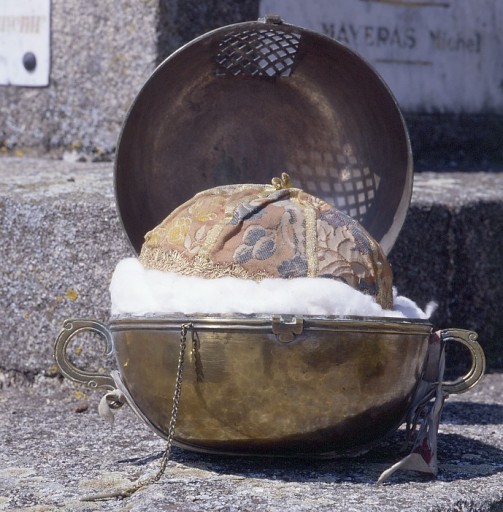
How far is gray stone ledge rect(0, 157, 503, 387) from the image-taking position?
304cm

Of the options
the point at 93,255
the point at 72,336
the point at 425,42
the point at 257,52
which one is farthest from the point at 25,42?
the point at 72,336

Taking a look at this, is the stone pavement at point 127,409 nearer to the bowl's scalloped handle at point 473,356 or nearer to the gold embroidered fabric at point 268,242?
the bowl's scalloped handle at point 473,356

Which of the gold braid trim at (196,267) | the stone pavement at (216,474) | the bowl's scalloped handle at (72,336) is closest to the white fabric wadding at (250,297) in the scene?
the gold braid trim at (196,267)

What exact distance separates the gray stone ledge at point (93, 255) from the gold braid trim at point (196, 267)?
0.72 metres

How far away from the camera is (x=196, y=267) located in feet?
7.20

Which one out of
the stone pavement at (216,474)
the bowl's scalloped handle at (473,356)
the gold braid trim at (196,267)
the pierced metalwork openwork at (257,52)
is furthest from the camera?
the pierced metalwork openwork at (257,52)

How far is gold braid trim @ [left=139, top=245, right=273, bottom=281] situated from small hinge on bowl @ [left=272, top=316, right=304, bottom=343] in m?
0.12

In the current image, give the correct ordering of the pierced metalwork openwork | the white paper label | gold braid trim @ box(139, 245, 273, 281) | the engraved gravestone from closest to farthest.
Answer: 1. gold braid trim @ box(139, 245, 273, 281)
2. the pierced metalwork openwork
3. the white paper label
4. the engraved gravestone

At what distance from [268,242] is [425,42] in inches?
91.2

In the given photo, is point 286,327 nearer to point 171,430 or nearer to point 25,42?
point 171,430

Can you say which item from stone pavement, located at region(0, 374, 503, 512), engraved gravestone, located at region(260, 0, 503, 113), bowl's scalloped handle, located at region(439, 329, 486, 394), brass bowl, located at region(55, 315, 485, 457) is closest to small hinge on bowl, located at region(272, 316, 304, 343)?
brass bowl, located at region(55, 315, 485, 457)

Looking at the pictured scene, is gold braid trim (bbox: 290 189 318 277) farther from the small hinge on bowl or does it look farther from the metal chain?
the metal chain

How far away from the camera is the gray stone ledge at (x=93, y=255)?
120 inches

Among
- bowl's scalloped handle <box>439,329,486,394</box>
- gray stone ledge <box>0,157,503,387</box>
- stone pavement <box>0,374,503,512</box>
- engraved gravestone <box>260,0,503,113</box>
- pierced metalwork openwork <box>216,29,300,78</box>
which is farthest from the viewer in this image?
engraved gravestone <box>260,0,503,113</box>
